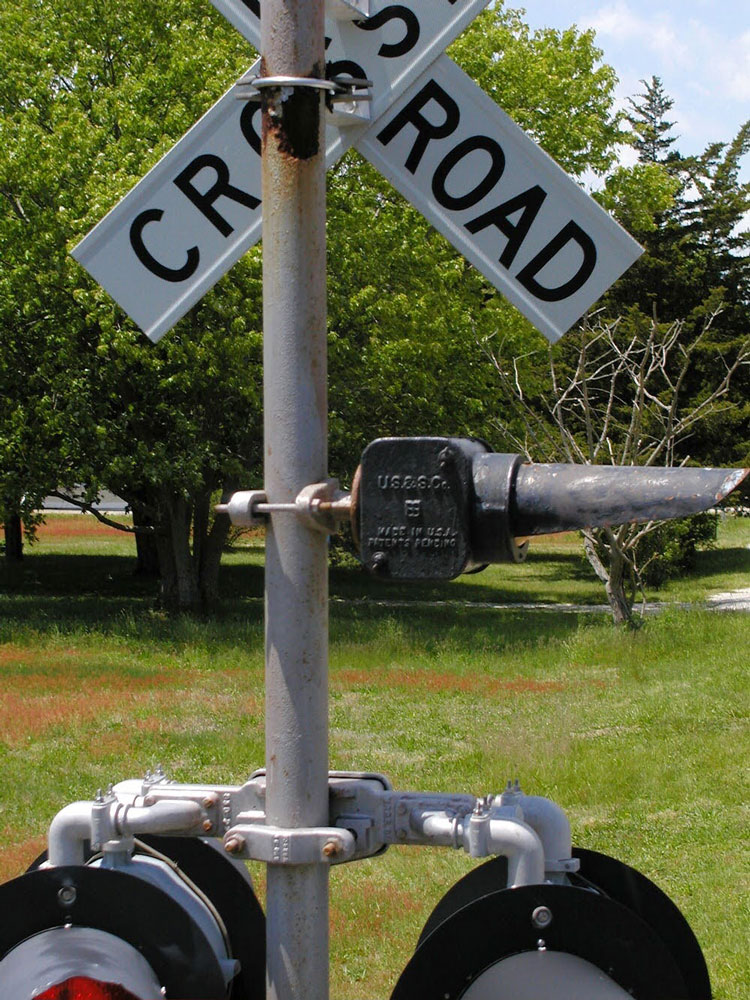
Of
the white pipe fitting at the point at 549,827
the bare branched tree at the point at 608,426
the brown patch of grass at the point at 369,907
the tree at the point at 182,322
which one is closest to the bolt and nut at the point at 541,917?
the white pipe fitting at the point at 549,827

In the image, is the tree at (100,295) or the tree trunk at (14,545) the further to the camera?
the tree trunk at (14,545)

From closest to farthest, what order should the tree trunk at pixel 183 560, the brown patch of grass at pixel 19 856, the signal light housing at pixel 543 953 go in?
the signal light housing at pixel 543 953 → the brown patch of grass at pixel 19 856 → the tree trunk at pixel 183 560

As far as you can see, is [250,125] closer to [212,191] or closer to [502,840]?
[212,191]

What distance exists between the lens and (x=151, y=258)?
262 cm

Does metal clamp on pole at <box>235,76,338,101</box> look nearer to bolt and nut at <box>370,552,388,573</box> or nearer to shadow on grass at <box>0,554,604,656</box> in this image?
bolt and nut at <box>370,552,388,573</box>

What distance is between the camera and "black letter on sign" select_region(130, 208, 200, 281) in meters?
2.62

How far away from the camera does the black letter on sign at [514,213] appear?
2.51 metres

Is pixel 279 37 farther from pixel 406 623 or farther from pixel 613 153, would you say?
pixel 613 153

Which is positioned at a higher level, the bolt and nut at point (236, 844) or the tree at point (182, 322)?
the tree at point (182, 322)

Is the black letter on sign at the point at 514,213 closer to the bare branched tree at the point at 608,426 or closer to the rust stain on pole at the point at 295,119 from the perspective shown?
the rust stain on pole at the point at 295,119

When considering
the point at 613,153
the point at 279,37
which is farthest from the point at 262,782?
the point at 613,153

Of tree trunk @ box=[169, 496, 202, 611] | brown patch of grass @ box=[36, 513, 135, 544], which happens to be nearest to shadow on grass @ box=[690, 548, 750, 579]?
tree trunk @ box=[169, 496, 202, 611]

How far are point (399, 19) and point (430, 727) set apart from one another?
405 inches

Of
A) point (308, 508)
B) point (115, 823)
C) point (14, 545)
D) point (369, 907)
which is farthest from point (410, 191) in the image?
point (14, 545)
